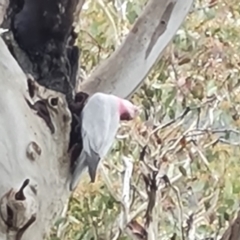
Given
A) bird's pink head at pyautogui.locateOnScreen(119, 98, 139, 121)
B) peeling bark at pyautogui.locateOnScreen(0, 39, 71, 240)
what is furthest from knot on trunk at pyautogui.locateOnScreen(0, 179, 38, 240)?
bird's pink head at pyautogui.locateOnScreen(119, 98, 139, 121)

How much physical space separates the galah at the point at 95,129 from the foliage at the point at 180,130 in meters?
0.80

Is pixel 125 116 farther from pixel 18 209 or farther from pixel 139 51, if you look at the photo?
pixel 18 209

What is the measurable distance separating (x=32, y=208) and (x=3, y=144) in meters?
0.11

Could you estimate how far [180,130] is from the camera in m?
2.26

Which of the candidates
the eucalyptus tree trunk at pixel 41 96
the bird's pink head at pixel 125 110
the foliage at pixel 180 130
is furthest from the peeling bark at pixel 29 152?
the foliage at pixel 180 130

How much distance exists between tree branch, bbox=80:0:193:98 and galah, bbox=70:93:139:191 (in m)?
0.12

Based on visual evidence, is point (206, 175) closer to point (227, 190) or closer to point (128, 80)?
point (227, 190)

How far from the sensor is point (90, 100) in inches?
48.0

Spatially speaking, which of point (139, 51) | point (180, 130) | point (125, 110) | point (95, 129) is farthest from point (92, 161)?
point (180, 130)

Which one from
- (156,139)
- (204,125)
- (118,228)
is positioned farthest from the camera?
(204,125)

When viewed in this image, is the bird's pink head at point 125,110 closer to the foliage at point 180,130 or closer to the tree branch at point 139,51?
the tree branch at point 139,51

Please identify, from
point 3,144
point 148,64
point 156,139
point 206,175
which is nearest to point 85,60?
point 156,139

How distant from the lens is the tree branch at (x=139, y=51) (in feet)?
4.51

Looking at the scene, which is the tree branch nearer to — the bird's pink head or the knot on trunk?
the bird's pink head
